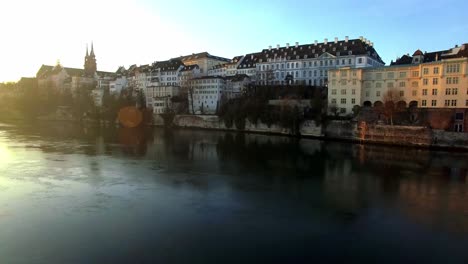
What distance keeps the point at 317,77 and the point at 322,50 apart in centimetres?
389

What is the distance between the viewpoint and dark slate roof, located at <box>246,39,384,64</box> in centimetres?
4188

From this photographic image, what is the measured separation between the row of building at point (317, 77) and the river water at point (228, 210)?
1131 cm

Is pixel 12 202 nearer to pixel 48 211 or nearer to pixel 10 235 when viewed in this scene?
pixel 48 211

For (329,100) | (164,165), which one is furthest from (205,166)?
(329,100)

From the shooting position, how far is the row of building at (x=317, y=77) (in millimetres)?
29667

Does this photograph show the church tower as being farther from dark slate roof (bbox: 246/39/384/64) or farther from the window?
the window

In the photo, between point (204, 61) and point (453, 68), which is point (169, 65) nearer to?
point (204, 61)

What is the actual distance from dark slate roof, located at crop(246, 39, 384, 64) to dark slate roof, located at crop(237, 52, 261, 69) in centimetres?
86

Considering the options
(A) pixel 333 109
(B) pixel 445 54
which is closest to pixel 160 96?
(A) pixel 333 109

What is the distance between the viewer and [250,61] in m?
53.8

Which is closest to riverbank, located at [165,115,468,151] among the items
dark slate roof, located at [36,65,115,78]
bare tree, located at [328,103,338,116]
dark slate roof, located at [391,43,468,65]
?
bare tree, located at [328,103,338,116]

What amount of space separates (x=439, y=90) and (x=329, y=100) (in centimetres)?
1014

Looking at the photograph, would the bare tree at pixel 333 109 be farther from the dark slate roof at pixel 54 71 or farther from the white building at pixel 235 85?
the dark slate roof at pixel 54 71

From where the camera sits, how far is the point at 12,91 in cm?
8006
